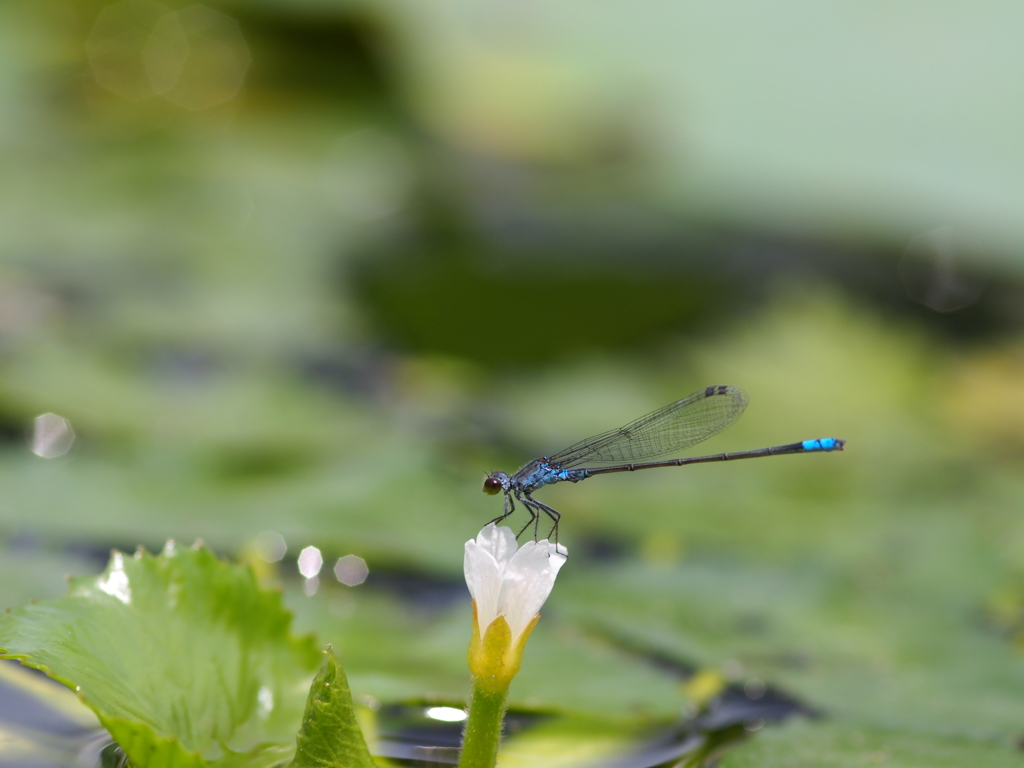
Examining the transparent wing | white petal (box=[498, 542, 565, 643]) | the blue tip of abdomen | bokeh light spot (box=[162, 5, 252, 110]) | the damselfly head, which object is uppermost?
bokeh light spot (box=[162, 5, 252, 110])

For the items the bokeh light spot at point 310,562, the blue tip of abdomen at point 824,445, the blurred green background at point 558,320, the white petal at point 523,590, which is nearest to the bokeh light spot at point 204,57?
the blurred green background at point 558,320

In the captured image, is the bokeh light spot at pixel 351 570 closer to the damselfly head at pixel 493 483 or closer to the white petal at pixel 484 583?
the damselfly head at pixel 493 483

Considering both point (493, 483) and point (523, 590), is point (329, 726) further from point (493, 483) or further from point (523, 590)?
point (493, 483)

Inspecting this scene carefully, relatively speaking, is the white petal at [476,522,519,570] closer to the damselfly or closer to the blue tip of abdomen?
the damselfly

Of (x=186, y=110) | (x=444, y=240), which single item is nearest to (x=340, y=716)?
(x=444, y=240)

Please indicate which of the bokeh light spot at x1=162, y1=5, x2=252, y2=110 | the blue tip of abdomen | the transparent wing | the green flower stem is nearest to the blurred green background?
the bokeh light spot at x1=162, y1=5, x2=252, y2=110

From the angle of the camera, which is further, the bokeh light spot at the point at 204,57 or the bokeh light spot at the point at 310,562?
the bokeh light spot at the point at 204,57

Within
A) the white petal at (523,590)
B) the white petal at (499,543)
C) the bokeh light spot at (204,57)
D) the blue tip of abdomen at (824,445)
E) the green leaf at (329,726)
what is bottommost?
the green leaf at (329,726)
